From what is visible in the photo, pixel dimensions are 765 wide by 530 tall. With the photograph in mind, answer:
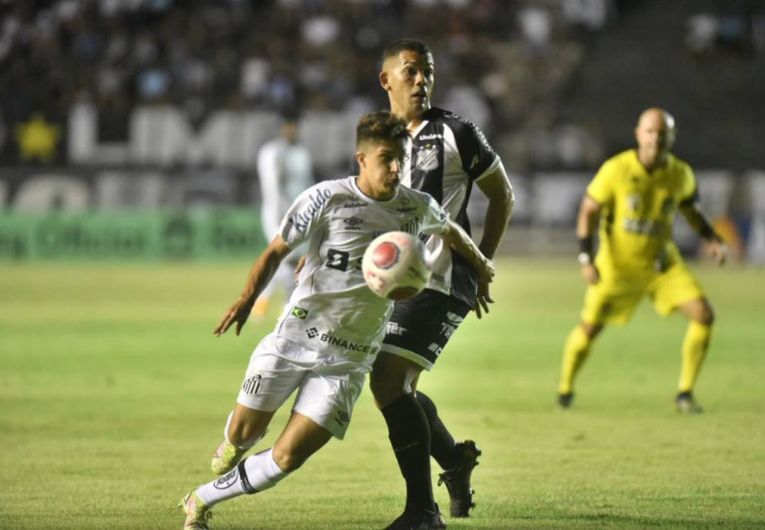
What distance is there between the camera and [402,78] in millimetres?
7410

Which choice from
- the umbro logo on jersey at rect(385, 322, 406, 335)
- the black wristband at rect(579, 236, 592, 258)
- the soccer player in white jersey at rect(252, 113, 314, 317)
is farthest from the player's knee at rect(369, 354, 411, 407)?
the soccer player in white jersey at rect(252, 113, 314, 317)

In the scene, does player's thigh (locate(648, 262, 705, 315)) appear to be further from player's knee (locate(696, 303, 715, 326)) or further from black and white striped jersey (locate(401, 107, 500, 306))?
black and white striped jersey (locate(401, 107, 500, 306))

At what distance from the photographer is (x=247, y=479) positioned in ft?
21.6

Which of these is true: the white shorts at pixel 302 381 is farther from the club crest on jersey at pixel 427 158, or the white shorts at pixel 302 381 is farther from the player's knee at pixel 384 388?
the club crest on jersey at pixel 427 158

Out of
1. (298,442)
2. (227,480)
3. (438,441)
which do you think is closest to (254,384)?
(298,442)

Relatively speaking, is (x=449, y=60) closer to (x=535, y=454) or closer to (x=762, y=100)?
(x=762, y=100)

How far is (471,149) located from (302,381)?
5.21 feet

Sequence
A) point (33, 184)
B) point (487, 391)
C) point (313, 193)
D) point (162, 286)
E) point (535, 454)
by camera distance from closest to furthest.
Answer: point (313, 193) < point (535, 454) < point (487, 391) < point (162, 286) < point (33, 184)

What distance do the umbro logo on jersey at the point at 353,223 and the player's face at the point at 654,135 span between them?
18.2 ft

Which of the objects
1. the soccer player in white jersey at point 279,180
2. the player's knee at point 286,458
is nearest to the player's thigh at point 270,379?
the player's knee at point 286,458

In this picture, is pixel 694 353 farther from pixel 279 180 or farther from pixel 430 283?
pixel 279 180

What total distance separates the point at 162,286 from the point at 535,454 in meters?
15.1

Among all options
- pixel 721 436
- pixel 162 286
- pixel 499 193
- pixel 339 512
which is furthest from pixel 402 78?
pixel 162 286

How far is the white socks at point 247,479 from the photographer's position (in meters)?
6.55
